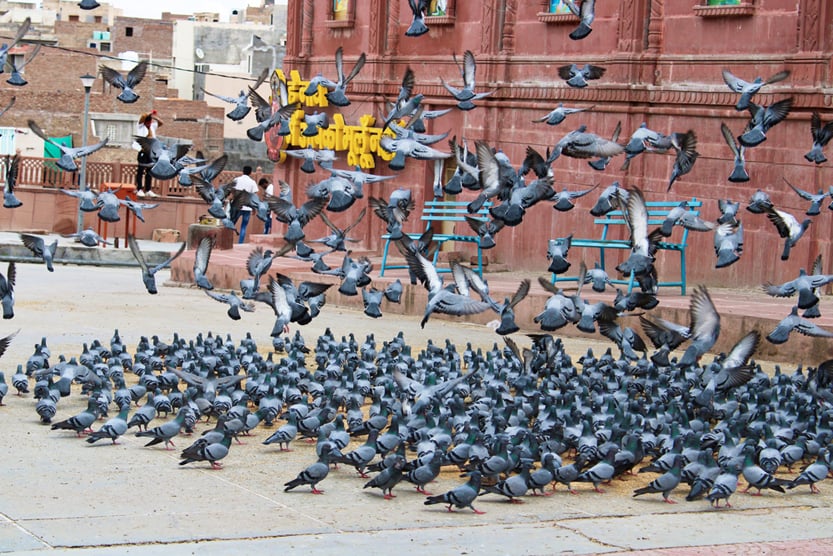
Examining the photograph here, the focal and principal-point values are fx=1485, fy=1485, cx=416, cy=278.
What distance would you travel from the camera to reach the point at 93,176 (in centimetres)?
3853

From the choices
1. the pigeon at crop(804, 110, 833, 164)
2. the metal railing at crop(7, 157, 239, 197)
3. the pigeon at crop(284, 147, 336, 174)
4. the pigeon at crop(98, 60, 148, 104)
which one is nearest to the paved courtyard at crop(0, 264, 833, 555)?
the pigeon at crop(98, 60, 148, 104)

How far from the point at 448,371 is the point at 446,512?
4482 millimetres

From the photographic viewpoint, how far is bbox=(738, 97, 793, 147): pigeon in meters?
15.4

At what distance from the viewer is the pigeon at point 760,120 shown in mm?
15427

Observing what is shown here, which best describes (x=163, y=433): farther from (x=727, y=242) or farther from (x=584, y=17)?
(x=584, y=17)

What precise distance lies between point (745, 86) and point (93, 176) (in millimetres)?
24007

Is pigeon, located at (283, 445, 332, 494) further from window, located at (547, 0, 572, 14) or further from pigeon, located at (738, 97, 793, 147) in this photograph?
window, located at (547, 0, 572, 14)

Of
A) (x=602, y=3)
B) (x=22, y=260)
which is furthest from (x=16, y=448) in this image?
(x=22, y=260)

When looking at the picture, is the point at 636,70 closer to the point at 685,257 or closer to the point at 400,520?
the point at 685,257

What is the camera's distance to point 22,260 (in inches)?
A: 1219

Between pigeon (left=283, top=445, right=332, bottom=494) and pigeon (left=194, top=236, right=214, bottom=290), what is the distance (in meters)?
5.42

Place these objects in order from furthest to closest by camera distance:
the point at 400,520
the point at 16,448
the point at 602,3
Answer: the point at 602,3 < the point at 16,448 < the point at 400,520

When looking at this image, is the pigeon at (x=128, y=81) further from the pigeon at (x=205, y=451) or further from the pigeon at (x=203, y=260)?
the pigeon at (x=205, y=451)

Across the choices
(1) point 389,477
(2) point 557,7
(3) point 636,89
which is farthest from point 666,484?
(2) point 557,7
